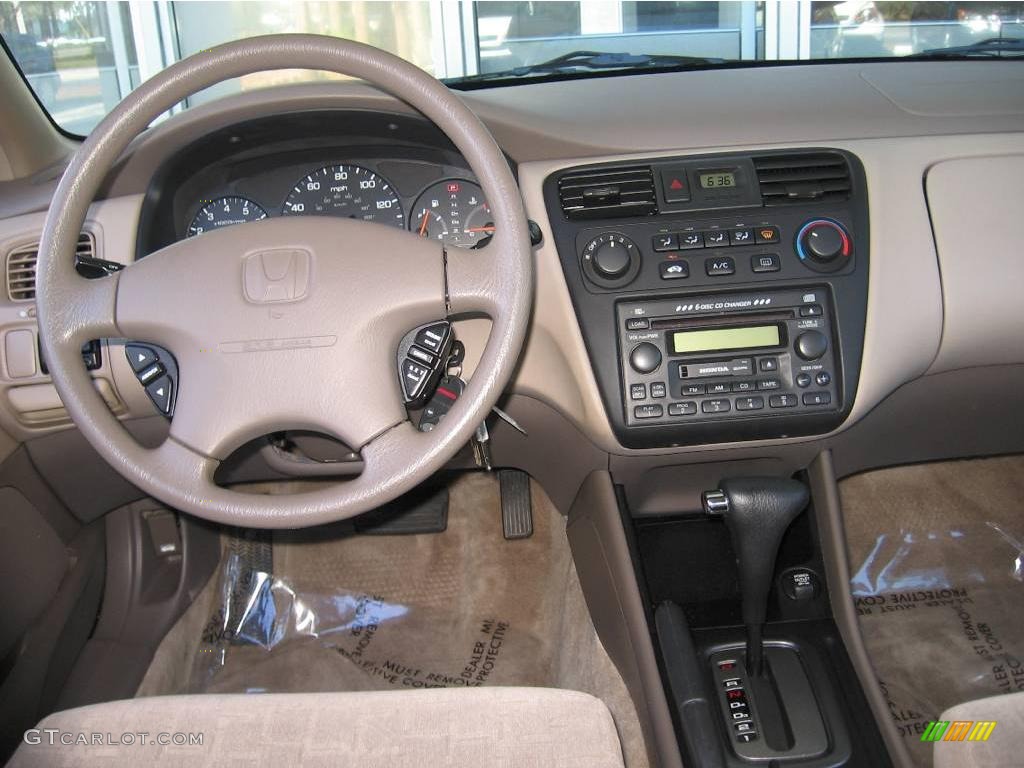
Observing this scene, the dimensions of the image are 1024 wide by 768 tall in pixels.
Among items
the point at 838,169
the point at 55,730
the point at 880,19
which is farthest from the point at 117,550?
the point at 880,19

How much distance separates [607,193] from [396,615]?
3.74ft

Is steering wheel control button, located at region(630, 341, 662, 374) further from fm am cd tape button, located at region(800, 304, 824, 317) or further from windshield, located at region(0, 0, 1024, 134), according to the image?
windshield, located at region(0, 0, 1024, 134)

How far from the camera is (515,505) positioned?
212 cm

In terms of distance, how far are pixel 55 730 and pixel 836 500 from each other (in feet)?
4.24

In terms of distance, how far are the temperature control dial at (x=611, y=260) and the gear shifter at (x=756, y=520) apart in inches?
14.9

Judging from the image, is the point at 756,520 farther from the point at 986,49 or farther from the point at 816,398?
the point at 986,49

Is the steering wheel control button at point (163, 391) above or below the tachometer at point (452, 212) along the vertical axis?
below

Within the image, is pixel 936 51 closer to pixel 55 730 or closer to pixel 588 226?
pixel 588 226

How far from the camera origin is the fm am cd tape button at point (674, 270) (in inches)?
56.4

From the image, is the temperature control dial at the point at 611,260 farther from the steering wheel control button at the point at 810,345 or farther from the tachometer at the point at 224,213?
the tachometer at the point at 224,213

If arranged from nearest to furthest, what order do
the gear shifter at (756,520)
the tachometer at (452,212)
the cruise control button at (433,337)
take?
the cruise control button at (433,337), the gear shifter at (756,520), the tachometer at (452,212)

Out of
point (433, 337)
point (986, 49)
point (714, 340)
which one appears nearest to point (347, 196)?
point (433, 337)

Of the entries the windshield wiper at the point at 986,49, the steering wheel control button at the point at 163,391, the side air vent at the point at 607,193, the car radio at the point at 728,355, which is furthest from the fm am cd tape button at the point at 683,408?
the windshield wiper at the point at 986,49

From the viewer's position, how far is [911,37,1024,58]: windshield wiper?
1770mm
